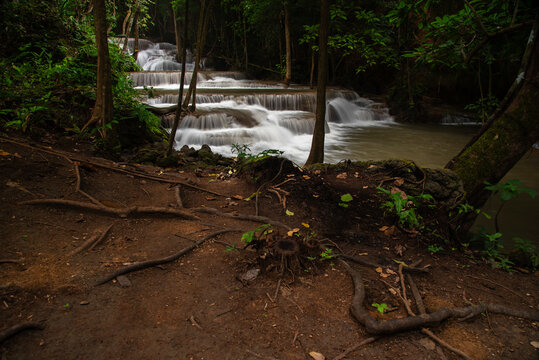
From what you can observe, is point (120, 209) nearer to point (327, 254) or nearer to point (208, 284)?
point (208, 284)

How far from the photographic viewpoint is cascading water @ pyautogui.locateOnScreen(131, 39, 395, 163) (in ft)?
33.3

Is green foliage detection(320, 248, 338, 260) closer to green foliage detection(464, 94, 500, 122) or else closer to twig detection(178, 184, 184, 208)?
twig detection(178, 184, 184, 208)

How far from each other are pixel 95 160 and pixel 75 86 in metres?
2.69

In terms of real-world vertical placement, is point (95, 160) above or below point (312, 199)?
above

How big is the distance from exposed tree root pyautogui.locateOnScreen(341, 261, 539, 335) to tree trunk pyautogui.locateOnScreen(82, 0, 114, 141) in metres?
5.30

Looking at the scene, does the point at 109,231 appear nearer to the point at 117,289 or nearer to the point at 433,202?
the point at 117,289

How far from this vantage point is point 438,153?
10477 millimetres

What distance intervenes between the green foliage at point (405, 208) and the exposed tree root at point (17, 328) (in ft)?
11.1

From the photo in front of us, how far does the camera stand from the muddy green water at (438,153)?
539cm

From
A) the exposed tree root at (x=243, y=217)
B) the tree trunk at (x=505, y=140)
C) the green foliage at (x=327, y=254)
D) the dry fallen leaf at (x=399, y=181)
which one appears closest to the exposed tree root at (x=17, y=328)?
the exposed tree root at (x=243, y=217)

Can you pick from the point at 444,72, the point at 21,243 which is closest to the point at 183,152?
the point at 21,243

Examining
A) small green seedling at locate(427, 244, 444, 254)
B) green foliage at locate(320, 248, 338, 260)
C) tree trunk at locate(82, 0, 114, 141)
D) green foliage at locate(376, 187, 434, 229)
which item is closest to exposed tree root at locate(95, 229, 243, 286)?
green foliage at locate(320, 248, 338, 260)

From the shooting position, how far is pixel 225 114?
36.0 ft

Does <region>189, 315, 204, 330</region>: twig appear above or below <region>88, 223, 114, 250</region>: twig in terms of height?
below
